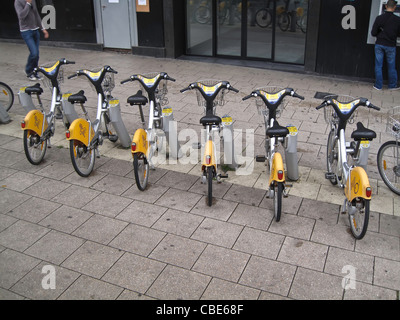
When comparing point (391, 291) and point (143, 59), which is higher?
point (143, 59)

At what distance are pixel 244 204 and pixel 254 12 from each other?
6774 millimetres

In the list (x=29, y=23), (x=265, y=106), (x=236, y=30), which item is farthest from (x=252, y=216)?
(x=29, y=23)

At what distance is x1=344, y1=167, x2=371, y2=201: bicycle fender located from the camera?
4.21m

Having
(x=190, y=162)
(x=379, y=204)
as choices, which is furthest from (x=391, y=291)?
(x=190, y=162)

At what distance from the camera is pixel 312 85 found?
30.8 feet

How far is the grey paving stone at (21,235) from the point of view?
4562 mm

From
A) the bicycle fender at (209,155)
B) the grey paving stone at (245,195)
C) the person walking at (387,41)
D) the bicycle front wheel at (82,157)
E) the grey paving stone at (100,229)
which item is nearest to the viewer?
the grey paving stone at (100,229)

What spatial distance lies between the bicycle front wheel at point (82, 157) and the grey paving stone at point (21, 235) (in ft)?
3.43

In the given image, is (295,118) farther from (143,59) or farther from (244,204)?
(143,59)

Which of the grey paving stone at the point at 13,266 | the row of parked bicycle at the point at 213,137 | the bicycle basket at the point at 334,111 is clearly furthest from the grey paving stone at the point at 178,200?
the bicycle basket at the point at 334,111

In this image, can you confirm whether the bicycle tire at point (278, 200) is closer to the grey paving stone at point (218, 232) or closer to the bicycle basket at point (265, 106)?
the grey paving stone at point (218, 232)

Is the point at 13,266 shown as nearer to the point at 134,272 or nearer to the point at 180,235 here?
the point at 134,272

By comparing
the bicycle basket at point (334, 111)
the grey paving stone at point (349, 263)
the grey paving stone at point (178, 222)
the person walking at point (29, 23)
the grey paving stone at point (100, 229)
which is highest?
the person walking at point (29, 23)
